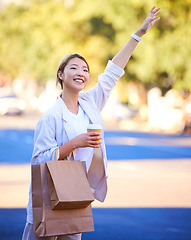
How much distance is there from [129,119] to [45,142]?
35286mm

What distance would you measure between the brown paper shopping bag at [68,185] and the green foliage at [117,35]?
79.9 feet

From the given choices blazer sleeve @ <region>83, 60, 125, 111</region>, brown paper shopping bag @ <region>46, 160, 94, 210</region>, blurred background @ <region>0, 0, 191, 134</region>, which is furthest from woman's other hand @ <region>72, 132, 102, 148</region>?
blurred background @ <region>0, 0, 191, 134</region>

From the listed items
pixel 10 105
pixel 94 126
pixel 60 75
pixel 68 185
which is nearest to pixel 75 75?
pixel 60 75

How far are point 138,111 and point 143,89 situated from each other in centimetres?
136

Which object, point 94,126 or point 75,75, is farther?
point 75,75

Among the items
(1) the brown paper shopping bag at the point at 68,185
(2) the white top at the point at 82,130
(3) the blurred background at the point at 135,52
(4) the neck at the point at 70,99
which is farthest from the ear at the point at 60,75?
(3) the blurred background at the point at 135,52

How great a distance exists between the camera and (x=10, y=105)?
45.1 meters

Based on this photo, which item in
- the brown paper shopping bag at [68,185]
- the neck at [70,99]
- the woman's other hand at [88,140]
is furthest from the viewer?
the neck at [70,99]

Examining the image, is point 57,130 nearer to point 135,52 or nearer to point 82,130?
point 82,130

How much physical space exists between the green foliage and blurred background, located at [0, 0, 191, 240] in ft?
0.16

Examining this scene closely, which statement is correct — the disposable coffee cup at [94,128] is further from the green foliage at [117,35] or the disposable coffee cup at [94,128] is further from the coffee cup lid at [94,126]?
the green foliage at [117,35]

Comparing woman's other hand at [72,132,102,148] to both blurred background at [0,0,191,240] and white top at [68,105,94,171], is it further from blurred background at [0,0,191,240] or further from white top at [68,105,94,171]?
blurred background at [0,0,191,240]

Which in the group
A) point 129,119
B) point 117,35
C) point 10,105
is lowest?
point 129,119

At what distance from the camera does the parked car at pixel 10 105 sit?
148 feet
